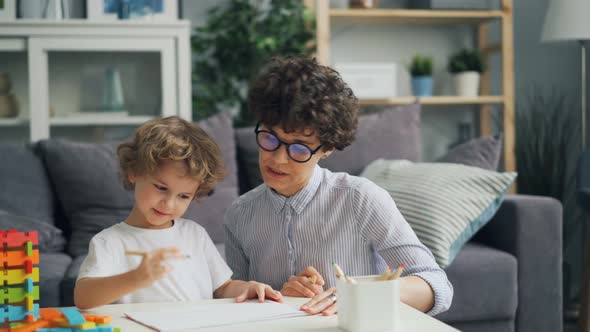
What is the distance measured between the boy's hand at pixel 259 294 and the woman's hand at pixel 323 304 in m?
0.07

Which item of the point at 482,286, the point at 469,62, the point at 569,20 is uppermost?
the point at 569,20

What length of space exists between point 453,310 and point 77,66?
1.94 meters

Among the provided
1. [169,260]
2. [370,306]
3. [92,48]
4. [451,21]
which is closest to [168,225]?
[169,260]

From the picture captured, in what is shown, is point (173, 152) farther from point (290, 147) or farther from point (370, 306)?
point (370, 306)

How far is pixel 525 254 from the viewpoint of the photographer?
2.22m

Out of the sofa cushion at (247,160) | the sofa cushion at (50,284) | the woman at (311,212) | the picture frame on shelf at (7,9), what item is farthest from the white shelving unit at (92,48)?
the woman at (311,212)

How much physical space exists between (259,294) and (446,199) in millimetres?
1171

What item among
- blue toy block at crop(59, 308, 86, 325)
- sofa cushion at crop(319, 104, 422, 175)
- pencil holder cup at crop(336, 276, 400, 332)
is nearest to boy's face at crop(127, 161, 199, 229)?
blue toy block at crop(59, 308, 86, 325)

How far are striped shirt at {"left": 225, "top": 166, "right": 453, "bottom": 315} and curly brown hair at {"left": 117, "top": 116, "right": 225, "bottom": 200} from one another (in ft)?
0.48

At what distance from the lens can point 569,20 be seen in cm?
306

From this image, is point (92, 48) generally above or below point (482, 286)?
above

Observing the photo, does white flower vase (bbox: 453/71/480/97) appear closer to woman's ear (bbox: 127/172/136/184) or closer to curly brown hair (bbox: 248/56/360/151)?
curly brown hair (bbox: 248/56/360/151)

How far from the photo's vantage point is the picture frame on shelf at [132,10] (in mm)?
3014

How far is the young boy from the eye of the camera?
1.19m
